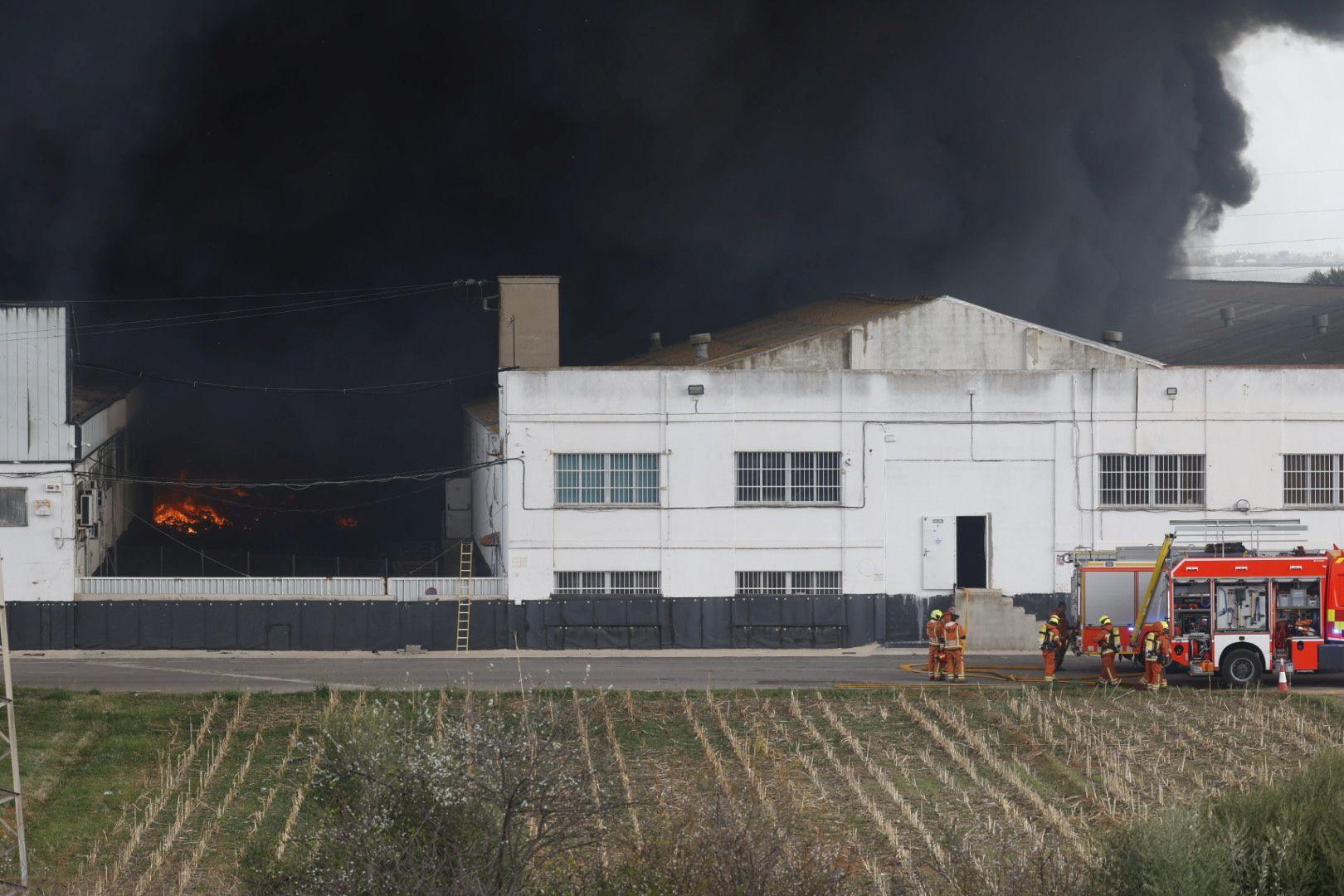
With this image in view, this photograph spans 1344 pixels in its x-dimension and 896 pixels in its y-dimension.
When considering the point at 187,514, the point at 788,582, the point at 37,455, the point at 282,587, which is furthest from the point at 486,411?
the point at 37,455

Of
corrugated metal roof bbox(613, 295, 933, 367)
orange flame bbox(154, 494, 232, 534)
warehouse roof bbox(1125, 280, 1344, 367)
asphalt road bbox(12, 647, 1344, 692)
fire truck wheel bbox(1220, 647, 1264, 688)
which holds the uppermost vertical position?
warehouse roof bbox(1125, 280, 1344, 367)

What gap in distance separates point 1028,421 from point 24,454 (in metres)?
20.6

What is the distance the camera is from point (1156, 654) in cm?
2697

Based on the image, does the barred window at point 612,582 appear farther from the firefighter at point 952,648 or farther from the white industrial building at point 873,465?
the firefighter at point 952,648

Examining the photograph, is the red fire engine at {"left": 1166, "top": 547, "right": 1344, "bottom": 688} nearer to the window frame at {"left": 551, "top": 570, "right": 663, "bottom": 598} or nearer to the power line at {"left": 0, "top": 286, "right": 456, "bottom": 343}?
the window frame at {"left": 551, "top": 570, "right": 663, "bottom": 598}

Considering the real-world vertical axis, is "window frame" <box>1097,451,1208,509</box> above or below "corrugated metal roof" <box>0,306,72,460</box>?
below

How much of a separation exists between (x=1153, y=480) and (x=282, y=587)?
18.3m

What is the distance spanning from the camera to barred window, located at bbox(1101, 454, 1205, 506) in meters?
34.2

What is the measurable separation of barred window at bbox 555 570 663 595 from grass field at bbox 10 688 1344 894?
6982mm

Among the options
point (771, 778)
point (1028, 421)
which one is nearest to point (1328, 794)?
point (771, 778)

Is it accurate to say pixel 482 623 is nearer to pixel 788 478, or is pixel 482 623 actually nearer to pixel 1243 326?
pixel 788 478

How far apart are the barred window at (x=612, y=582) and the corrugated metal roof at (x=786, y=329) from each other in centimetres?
470

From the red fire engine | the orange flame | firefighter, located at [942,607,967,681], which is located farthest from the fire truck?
the orange flame

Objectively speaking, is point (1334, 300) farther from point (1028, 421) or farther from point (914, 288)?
point (1028, 421)
